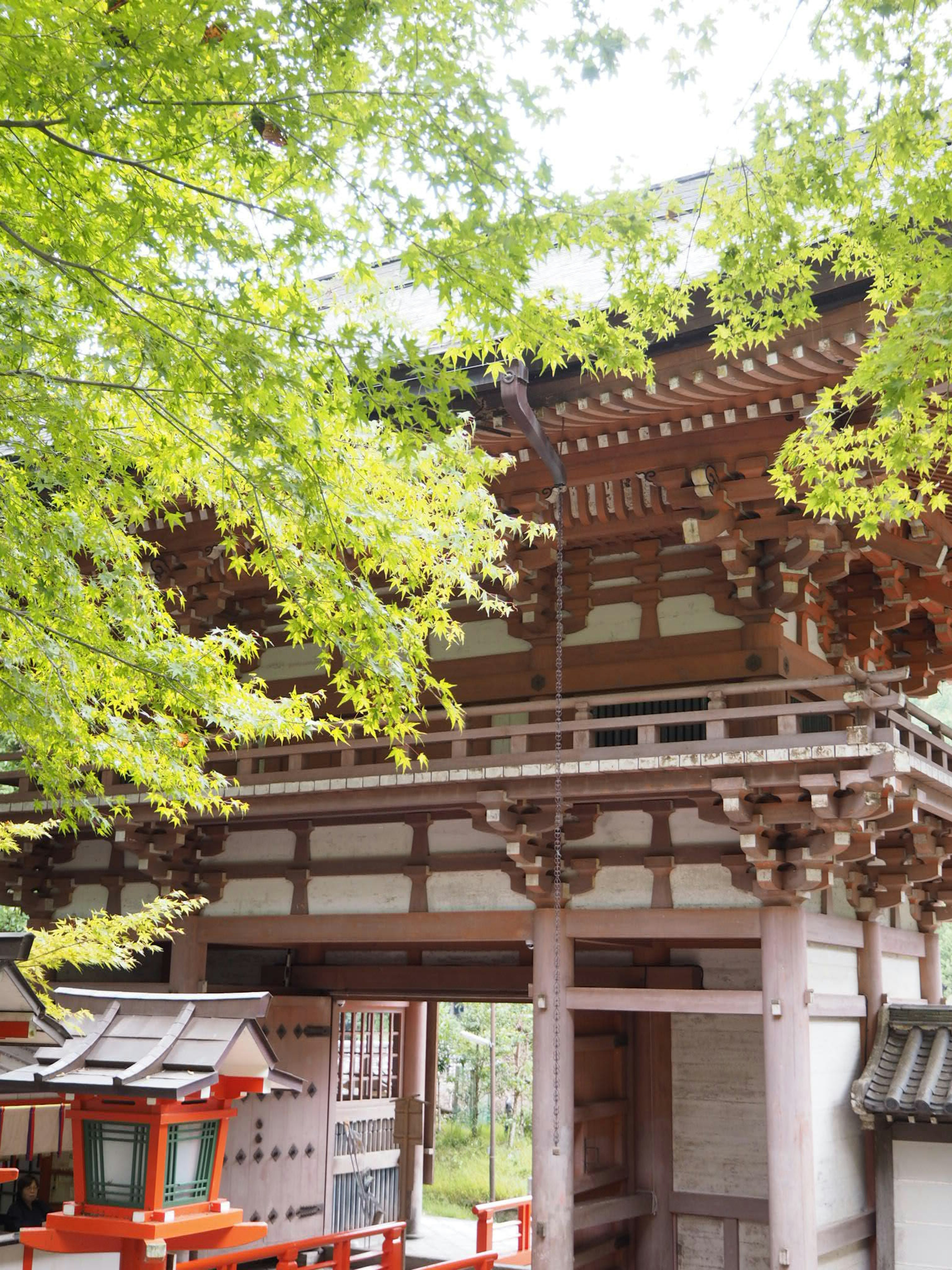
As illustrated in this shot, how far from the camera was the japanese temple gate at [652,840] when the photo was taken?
7.74 meters

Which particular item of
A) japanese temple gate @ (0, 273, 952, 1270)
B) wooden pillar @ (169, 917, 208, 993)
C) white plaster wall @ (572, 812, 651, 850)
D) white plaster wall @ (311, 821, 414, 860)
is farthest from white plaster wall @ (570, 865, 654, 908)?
wooden pillar @ (169, 917, 208, 993)

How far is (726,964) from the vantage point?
10.2 metres

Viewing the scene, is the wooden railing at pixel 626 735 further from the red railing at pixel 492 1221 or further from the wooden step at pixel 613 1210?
the red railing at pixel 492 1221

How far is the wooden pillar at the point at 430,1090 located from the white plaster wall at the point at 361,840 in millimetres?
6663

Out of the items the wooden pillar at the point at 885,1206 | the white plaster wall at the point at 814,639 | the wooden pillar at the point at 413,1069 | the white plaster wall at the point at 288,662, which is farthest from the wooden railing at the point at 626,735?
the wooden pillar at the point at 413,1069

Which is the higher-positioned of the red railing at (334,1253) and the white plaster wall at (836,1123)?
the white plaster wall at (836,1123)

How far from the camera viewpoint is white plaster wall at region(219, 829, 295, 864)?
34.1ft

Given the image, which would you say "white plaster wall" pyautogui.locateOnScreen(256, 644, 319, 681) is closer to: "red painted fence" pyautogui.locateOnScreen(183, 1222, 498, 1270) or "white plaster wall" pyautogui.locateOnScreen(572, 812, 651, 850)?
"white plaster wall" pyautogui.locateOnScreen(572, 812, 651, 850)

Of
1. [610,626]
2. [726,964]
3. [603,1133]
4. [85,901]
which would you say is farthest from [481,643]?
[85,901]

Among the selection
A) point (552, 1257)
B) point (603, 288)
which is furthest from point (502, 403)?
point (552, 1257)

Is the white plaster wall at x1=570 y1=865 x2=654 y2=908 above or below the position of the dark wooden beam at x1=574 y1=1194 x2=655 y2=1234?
above

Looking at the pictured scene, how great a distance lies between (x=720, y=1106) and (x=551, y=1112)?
2.36 m

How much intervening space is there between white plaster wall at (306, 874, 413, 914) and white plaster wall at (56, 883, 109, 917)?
2334 mm

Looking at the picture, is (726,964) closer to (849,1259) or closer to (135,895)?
(849,1259)
